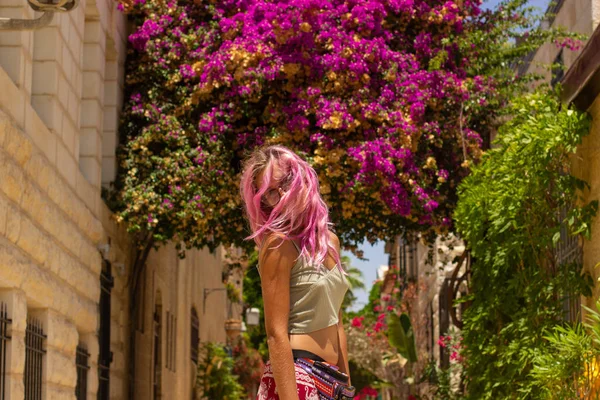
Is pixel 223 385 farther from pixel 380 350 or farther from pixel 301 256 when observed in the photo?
pixel 301 256

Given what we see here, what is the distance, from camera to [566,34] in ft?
43.3

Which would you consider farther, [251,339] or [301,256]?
[251,339]

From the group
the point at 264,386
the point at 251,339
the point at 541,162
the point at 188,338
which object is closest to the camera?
the point at 264,386

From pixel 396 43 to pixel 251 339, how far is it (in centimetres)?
3242

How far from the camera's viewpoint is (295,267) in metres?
4.30

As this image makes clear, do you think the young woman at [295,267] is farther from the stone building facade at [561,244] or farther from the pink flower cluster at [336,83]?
the pink flower cluster at [336,83]

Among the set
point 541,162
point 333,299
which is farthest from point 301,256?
point 541,162

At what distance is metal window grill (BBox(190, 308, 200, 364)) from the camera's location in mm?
22844

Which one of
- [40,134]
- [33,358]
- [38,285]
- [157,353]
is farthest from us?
[157,353]

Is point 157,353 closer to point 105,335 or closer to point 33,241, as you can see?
point 105,335

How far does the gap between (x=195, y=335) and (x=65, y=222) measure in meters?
13.9

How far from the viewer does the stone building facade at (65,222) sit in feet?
26.0

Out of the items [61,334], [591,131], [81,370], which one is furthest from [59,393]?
[591,131]

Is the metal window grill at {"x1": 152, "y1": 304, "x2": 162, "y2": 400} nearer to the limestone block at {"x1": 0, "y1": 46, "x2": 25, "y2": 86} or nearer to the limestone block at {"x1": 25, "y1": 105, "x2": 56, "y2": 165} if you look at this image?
the limestone block at {"x1": 25, "y1": 105, "x2": 56, "y2": 165}
